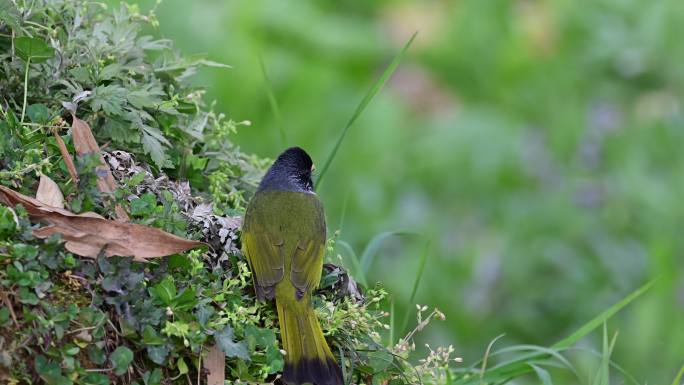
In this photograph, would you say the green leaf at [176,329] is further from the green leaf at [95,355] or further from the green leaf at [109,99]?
the green leaf at [109,99]

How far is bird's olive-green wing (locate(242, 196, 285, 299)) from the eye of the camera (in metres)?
3.38

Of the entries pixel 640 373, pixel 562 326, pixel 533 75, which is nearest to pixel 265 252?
pixel 640 373

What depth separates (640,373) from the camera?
20.6 feet

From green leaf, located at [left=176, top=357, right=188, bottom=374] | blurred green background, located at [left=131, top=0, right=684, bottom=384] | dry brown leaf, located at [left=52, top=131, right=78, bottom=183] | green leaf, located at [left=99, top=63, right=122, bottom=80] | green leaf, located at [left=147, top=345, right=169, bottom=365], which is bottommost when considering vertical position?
blurred green background, located at [left=131, top=0, right=684, bottom=384]

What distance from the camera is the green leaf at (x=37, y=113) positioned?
10.6ft

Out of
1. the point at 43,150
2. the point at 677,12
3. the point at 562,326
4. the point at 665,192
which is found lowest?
the point at 562,326

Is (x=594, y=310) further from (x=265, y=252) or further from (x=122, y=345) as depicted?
(x=122, y=345)

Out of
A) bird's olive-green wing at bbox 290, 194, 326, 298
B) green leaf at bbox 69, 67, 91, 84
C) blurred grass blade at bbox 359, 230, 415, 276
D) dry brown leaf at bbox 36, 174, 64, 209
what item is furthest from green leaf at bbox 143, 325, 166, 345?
blurred grass blade at bbox 359, 230, 415, 276

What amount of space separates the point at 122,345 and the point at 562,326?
4.87m

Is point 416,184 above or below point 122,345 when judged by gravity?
below

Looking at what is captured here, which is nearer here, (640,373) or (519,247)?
(640,373)

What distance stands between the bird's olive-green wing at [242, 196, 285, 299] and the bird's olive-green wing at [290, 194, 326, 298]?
0.19ft

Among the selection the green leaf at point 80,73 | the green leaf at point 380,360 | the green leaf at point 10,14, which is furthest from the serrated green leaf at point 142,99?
the green leaf at point 380,360

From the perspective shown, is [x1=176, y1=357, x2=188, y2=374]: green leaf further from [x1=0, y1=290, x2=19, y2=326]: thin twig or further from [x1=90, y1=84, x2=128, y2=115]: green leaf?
[x1=90, y1=84, x2=128, y2=115]: green leaf
